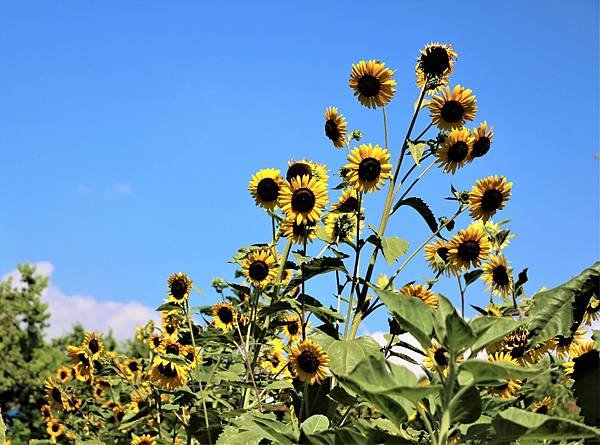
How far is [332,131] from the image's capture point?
296cm

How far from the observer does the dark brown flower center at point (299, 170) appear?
9.39 feet

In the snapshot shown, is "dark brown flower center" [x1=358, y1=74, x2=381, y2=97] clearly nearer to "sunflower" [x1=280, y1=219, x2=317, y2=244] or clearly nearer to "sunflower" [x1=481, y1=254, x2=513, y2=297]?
"sunflower" [x1=280, y1=219, x2=317, y2=244]

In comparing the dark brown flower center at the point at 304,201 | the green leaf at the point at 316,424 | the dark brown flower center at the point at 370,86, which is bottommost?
the green leaf at the point at 316,424

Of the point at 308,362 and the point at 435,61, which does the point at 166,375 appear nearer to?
the point at 308,362

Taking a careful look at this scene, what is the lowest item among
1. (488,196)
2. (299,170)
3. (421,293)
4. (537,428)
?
(537,428)

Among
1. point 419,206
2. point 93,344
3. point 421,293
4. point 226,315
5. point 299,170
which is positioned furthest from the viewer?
point 93,344

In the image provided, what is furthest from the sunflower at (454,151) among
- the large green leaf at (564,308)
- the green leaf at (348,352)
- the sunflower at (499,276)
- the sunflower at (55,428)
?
the sunflower at (55,428)

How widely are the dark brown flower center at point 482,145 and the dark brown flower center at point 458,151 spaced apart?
6cm

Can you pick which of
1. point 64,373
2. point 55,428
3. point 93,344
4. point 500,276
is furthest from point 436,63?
point 64,373

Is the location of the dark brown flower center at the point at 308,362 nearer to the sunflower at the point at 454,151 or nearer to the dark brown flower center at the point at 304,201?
the dark brown flower center at the point at 304,201

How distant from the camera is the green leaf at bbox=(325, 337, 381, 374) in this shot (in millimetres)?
1898

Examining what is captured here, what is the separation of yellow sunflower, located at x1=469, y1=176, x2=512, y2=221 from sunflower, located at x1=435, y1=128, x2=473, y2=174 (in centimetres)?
12

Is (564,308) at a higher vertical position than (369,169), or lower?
lower

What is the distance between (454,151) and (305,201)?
1.87 feet
